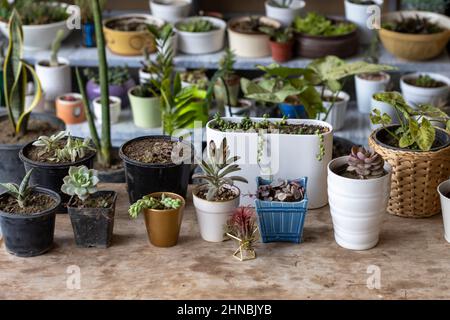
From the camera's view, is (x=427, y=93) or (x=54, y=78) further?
(x=54, y=78)

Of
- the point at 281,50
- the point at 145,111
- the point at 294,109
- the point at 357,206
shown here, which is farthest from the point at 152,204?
the point at 281,50

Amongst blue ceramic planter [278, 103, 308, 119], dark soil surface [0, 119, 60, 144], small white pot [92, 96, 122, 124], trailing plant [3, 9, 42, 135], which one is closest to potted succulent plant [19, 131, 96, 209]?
trailing plant [3, 9, 42, 135]

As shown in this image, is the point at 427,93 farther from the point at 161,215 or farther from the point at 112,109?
the point at 161,215

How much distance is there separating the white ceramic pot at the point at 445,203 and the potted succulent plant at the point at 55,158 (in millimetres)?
1168

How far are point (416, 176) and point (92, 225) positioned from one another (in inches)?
41.6

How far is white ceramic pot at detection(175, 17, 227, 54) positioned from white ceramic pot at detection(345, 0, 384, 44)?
825 millimetres

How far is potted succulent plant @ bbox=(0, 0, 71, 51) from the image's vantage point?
5133mm

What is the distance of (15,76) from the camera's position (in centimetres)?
358

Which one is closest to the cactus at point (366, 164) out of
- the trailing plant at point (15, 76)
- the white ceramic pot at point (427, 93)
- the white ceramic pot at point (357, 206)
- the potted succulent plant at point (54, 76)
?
the white ceramic pot at point (357, 206)

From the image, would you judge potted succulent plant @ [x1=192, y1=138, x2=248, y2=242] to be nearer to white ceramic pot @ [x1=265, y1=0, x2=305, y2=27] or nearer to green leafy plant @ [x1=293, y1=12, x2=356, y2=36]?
green leafy plant @ [x1=293, y1=12, x2=356, y2=36]

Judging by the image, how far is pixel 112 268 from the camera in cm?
236
